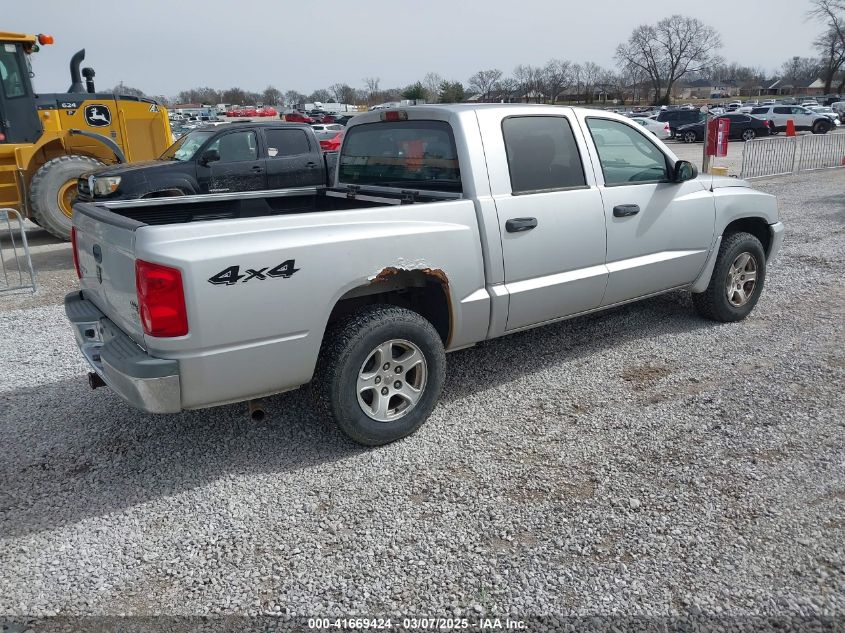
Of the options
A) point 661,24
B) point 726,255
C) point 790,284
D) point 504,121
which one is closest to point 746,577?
point 504,121

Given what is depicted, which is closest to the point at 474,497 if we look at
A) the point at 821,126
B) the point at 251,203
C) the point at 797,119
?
the point at 251,203

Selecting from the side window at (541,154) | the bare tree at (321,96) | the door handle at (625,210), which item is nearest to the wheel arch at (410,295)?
the side window at (541,154)

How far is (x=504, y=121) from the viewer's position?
14.5 feet

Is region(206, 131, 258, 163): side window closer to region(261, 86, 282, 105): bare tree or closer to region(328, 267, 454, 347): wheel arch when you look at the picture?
region(328, 267, 454, 347): wheel arch

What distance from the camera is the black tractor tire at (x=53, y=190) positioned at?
10547mm

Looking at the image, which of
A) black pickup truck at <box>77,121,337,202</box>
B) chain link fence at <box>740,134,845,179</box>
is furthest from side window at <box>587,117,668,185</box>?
chain link fence at <box>740,134,845,179</box>

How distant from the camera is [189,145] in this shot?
10367 mm

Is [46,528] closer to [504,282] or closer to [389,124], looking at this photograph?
[504,282]

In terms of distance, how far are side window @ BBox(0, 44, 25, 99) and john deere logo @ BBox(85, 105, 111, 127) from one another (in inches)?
62.6

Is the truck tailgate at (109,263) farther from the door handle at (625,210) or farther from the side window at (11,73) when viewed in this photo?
the side window at (11,73)

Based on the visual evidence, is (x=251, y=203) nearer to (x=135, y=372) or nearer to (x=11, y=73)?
(x=135, y=372)

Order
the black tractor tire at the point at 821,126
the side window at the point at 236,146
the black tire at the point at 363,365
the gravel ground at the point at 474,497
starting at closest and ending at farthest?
the gravel ground at the point at 474,497, the black tire at the point at 363,365, the side window at the point at 236,146, the black tractor tire at the point at 821,126

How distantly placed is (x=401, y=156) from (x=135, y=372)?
2441 millimetres

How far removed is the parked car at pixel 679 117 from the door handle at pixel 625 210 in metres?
33.4
